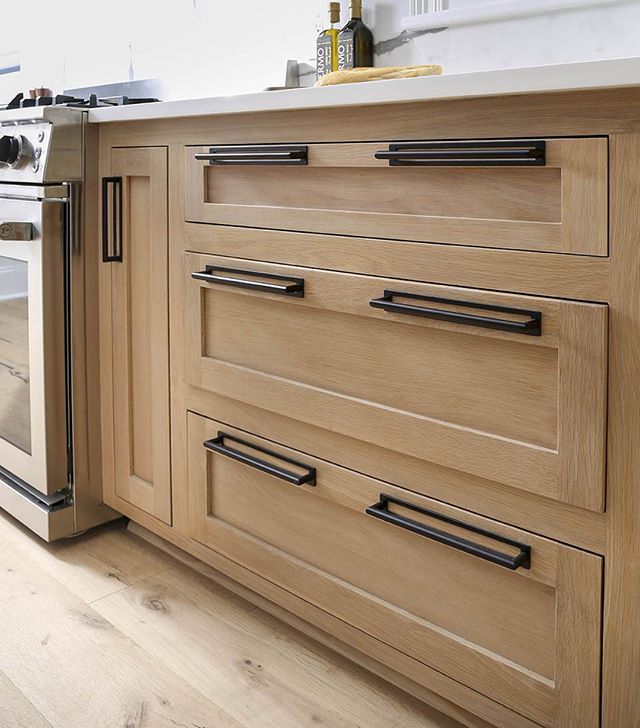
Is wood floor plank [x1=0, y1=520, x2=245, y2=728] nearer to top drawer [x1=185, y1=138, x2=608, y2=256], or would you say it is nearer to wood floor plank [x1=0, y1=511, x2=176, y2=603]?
wood floor plank [x1=0, y1=511, x2=176, y2=603]

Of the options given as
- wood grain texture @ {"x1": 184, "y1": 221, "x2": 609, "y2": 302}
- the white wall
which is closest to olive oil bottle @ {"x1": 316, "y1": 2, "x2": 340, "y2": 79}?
the white wall

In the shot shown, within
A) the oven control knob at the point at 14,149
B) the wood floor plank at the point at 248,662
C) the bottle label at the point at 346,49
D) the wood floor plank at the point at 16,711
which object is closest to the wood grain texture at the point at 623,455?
the wood floor plank at the point at 248,662

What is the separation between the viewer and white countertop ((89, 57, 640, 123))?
3.11ft

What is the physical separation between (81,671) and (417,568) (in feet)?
2.23

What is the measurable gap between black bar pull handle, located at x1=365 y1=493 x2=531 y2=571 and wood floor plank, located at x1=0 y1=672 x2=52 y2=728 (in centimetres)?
67

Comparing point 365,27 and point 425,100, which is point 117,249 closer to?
point 365,27

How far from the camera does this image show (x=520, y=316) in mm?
1086

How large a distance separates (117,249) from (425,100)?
935 millimetres

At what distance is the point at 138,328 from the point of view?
1.83 meters

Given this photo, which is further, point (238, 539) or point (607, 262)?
point (238, 539)

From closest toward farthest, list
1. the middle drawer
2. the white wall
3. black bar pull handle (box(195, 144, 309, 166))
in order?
the middle drawer → black bar pull handle (box(195, 144, 309, 166)) → the white wall

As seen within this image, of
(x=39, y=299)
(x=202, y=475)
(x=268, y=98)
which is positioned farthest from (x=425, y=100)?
(x=39, y=299)

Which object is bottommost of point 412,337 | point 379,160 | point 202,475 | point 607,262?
point 202,475

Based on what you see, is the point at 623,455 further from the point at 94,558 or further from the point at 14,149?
the point at 14,149
